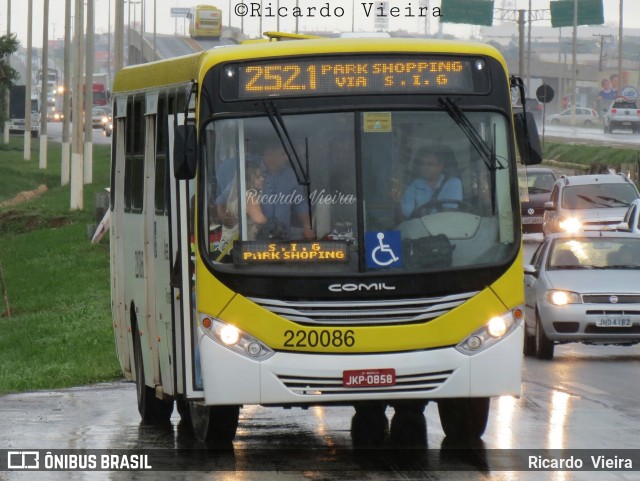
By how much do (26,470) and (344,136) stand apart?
2.86 meters

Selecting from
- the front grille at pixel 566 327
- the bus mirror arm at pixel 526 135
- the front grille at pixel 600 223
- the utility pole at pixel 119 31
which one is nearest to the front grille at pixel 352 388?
the bus mirror arm at pixel 526 135

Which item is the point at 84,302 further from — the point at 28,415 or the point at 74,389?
the point at 28,415

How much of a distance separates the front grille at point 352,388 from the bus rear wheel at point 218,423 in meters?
0.89

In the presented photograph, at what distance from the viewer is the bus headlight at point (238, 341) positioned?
987 cm

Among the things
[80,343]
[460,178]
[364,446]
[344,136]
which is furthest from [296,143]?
[80,343]

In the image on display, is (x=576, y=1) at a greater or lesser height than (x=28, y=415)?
greater

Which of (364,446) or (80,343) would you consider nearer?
(364,446)

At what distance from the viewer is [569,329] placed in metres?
17.7

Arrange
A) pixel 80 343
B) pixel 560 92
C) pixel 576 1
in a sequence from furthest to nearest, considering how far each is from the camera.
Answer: pixel 560 92 < pixel 576 1 < pixel 80 343

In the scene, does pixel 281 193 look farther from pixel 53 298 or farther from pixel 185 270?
pixel 53 298

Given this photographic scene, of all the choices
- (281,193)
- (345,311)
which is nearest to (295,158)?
(281,193)

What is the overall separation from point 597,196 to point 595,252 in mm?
14190

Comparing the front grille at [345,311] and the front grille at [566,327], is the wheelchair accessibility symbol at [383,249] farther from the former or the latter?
the front grille at [566,327]

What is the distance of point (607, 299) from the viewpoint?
17859 millimetres
